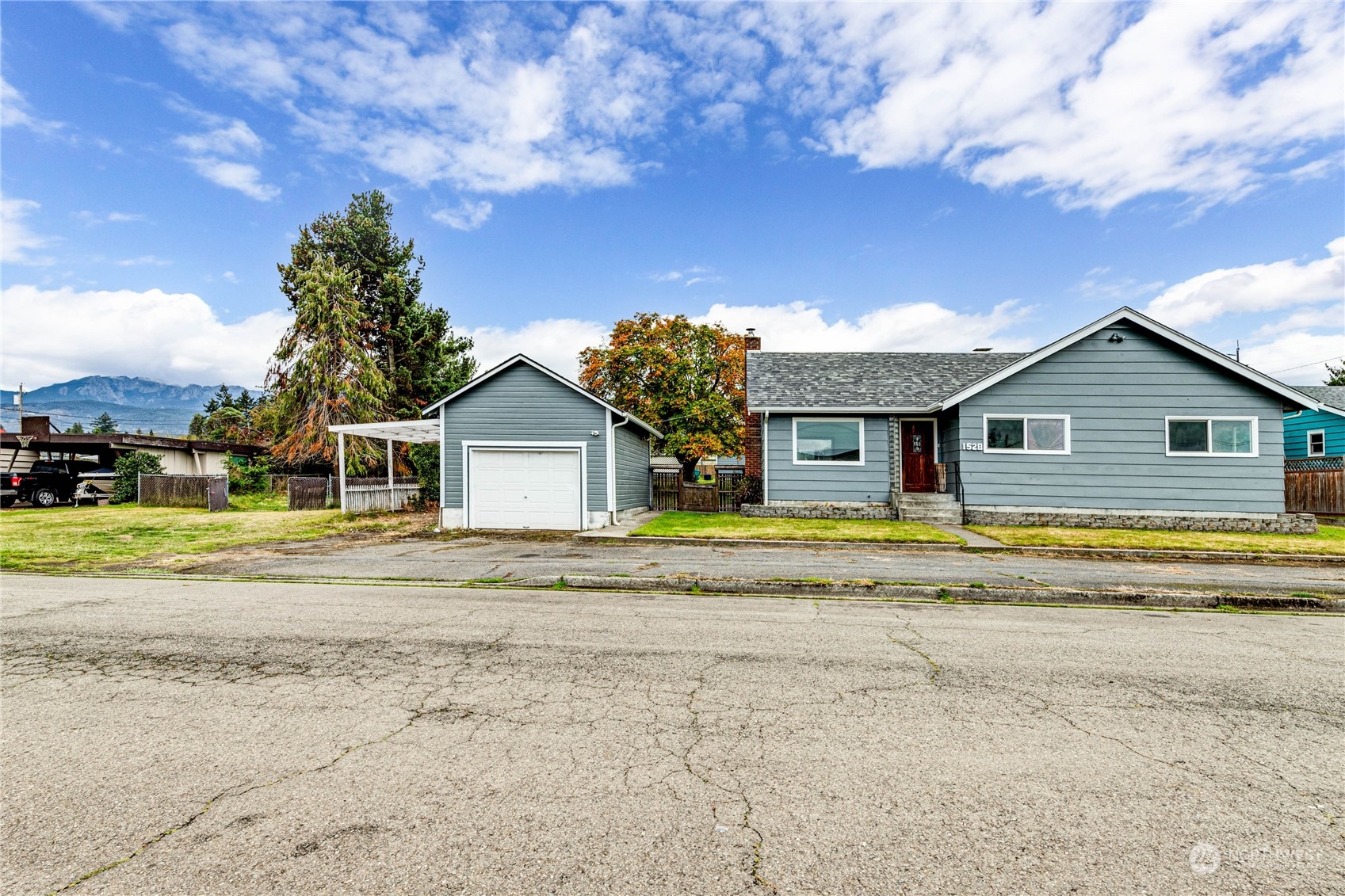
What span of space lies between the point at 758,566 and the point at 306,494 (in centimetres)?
2126

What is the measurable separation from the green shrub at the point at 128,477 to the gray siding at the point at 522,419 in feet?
58.2

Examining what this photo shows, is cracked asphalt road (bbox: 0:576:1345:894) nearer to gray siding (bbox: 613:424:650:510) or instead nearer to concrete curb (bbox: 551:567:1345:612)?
concrete curb (bbox: 551:567:1345:612)

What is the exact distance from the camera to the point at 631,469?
21.0m

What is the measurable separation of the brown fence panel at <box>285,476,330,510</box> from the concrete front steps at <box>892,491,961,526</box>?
21.9m

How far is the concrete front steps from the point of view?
17.0 meters

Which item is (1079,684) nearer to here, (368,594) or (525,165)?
(368,594)

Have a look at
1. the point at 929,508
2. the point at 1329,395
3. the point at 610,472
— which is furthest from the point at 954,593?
the point at 1329,395

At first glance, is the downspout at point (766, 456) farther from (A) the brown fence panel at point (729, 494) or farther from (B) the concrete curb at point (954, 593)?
(B) the concrete curb at point (954, 593)

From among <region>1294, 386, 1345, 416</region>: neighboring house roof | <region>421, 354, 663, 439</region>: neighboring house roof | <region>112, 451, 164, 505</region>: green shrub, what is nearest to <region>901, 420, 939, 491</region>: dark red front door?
<region>421, 354, 663, 439</region>: neighboring house roof

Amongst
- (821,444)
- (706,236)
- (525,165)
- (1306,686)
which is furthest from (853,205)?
(1306,686)

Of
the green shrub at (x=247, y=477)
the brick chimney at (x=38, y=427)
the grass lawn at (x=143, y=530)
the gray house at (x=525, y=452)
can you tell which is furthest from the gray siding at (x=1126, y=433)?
the brick chimney at (x=38, y=427)

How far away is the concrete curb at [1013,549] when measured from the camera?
11438mm

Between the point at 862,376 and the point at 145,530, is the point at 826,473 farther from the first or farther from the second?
the point at 145,530

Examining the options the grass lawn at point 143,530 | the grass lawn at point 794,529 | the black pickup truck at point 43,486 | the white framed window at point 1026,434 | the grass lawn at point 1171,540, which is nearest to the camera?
the grass lawn at point 143,530
